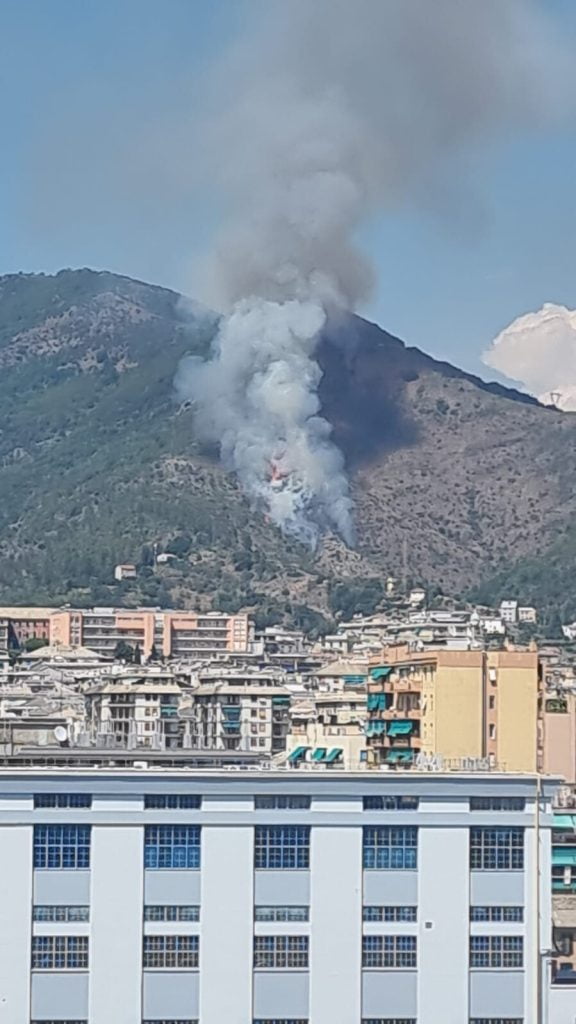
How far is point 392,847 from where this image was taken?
34.8 meters

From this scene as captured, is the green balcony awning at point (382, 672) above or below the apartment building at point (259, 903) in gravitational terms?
above

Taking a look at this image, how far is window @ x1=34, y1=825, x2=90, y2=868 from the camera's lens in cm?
3406

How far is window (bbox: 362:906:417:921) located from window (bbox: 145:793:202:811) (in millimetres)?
2821

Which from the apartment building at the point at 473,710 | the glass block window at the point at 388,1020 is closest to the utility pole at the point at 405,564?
the apartment building at the point at 473,710

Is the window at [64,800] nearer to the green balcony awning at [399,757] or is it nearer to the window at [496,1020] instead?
the window at [496,1020]

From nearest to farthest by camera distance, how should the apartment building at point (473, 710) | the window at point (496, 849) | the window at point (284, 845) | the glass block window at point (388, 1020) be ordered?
1. the glass block window at point (388, 1020)
2. the window at point (284, 845)
3. the window at point (496, 849)
4. the apartment building at point (473, 710)

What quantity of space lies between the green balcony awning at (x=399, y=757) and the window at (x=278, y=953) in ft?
67.6

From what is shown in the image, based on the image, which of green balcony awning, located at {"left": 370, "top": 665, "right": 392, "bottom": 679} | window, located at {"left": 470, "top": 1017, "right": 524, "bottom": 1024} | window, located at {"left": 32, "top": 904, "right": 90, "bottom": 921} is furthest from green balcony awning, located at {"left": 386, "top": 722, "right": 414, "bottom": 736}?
window, located at {"left": 32, "top": 904, "right": 90, "bottom": 921}

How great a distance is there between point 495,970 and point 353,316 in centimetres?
16191

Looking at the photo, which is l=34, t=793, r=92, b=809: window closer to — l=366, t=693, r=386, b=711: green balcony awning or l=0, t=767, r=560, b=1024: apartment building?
l=0, t=767, r=560, b=1024: apartment building

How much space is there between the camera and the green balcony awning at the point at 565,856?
170ft

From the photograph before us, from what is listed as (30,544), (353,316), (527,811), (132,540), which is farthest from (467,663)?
(353,316)

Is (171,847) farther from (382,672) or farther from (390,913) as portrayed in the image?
(382,672)

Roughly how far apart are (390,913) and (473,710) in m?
20.3
